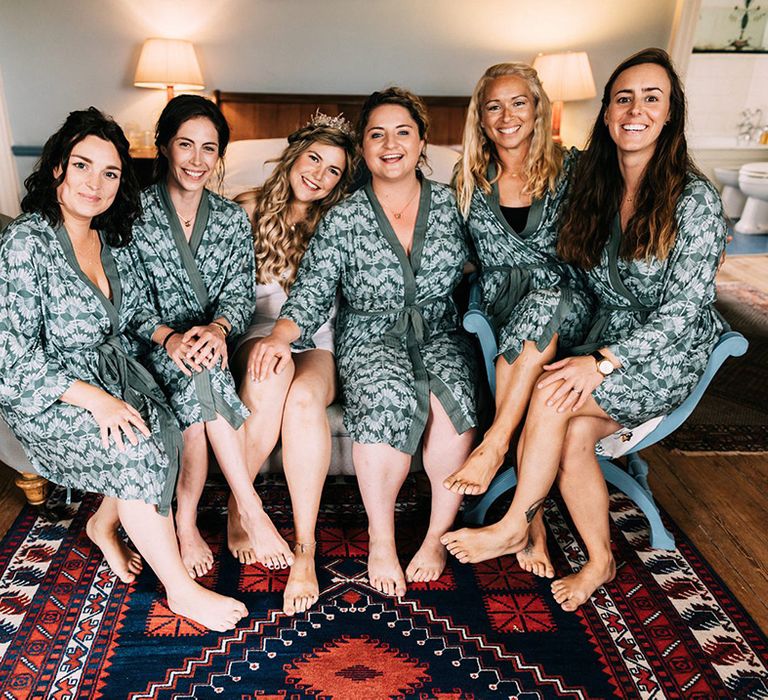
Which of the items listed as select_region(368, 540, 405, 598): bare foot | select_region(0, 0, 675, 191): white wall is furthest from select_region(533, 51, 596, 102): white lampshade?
select_region(368, 540, 405, 598): bare foot

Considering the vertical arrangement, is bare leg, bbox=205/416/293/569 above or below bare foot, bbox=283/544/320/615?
above

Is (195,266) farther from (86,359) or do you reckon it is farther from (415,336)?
(415,336)

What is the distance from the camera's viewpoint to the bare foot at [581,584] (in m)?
1.81

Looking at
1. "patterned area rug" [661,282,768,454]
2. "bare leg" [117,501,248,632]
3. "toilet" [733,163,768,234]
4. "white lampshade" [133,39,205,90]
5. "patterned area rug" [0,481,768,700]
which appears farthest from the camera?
"toilet" [733,163,768,234]

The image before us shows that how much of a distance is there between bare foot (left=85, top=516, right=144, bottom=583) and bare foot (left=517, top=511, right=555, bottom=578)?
102 centimetres

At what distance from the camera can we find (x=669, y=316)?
1796mm

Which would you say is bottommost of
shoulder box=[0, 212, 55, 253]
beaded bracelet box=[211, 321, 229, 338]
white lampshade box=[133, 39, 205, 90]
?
beaded bracelet box=[211, 321, 229, 338]

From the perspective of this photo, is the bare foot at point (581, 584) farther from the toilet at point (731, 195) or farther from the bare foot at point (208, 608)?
the toilet at point (731, 195)

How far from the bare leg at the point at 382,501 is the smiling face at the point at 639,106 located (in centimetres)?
99

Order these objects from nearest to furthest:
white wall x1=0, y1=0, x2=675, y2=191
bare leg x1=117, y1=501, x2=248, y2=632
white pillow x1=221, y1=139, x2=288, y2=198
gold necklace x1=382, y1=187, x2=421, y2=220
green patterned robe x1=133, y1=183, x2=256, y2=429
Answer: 1. bare leg x1=117, y1=501, x2=248, y2=632
2. green patterned robe x1=133, y1=183, x2=256, y2=429
3. gold necklace x1=382, y1=187, x2=421, y2=220
4. white pillow x1=221, y1=139, x2=288, y2=198
5. white wall x1=0, y1=0, x2=675, y2=191

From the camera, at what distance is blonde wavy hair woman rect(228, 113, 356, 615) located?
1894 mm

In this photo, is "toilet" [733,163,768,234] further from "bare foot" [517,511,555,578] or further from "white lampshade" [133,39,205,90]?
"bare foot" [517,511,555,578]

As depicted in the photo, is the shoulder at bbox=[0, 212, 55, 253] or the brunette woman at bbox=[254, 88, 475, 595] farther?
the brunette woman at bbox=[254, 88, 475, 595]

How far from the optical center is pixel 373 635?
1718mm
